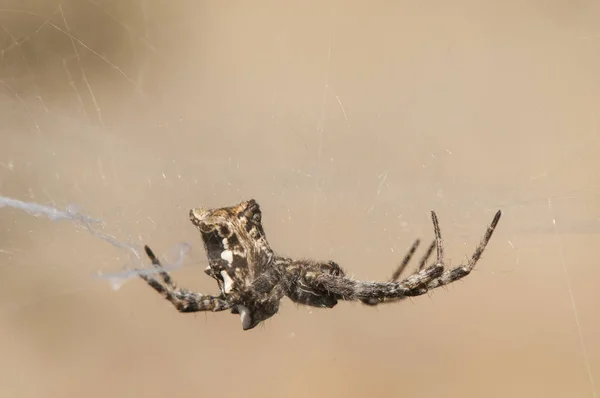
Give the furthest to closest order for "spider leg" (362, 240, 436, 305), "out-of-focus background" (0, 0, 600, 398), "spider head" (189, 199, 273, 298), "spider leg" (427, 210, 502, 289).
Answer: "out-of-focus background" (0, 0, 600, 398)
"spider leg" (362, 240, 436, 305)
"spider leg" (427, 210, 502, 289)
"spider head" (189, 199, 273, 298)

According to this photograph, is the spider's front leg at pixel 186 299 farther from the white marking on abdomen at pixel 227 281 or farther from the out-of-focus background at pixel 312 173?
the out-of-focus background at pixel 312 173

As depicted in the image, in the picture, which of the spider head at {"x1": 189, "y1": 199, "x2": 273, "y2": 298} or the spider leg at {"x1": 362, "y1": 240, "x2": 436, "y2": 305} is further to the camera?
the spider leg at {"x1": 362, "y1": 240, "x2": 436, "y2": 305}

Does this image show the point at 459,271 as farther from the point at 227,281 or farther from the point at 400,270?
the point at 227,281

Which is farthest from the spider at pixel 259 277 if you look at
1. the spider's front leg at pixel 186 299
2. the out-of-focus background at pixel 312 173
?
the out-of-focus background at pixel 312 173

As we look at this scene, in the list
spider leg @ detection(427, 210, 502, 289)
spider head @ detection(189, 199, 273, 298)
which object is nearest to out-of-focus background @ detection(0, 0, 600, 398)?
spider leg @ detection(427, 210, 502, 289)

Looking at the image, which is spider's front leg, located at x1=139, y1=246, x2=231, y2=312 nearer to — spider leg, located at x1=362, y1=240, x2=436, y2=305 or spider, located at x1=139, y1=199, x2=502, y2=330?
spider, located at x1=139, y1=199, x2=502, y2=330

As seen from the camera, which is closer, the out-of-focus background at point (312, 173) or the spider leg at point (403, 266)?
the spider leg at point (403, 266)

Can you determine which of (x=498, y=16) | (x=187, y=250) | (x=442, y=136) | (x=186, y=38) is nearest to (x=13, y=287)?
(x=186, y=38)

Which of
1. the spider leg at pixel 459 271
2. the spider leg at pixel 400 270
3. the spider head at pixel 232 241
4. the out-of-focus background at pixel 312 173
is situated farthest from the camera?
the out-of-focus background at pixel 312 173

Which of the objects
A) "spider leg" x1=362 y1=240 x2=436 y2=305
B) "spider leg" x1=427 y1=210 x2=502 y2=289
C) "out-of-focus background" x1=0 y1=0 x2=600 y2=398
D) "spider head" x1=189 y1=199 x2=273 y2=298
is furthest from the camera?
"out-of-focus background" x1=0 y1=0 x2=600 y2=398
